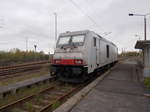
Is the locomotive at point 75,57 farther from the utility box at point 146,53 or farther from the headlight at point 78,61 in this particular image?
the utility box at point 146,53

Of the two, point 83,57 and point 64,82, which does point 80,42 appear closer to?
point 83,57

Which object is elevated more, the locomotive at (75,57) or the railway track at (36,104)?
the locomotive at (75,57)

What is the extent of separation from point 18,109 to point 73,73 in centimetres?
361

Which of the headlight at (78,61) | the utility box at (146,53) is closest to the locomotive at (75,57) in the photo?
the headlight at (78,61)

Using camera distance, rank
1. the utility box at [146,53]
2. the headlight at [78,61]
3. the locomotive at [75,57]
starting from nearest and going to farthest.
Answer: the headlight at [78,61], the locomotive at [75,57], the utility box at [146,53]

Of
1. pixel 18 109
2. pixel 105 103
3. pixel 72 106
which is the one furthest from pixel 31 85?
pixel 105 103

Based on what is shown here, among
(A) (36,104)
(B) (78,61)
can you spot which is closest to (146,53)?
(B) (78,61)

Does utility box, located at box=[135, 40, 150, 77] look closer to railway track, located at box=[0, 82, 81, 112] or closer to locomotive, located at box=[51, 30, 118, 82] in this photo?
locomotive, located at box=[51, 30, 118, 82]

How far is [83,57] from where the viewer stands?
7438mm

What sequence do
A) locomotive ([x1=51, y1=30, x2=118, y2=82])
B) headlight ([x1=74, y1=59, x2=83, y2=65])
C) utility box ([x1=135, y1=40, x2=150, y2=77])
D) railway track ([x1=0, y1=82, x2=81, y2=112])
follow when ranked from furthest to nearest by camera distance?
utility box ([x1=135, y1=40, x2=150, y2=77]) → locomotive ([x1=51, y1=30, x2=118, y2=82]) → headlight ([x1=74, y1=59, x2=83, y2=65]) → railway track ([x1=0, y1=82, x2=81, y2=112])

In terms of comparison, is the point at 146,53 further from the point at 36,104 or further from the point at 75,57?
the point at 36,104

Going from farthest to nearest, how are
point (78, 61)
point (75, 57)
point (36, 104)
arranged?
point (75, 57)
point (78, 61)
point (36, 104)

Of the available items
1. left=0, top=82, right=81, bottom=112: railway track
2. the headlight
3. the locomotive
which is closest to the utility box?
the locomotive

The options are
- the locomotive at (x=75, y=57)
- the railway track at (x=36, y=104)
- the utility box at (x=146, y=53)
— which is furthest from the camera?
the utility box at (x=146, y=53)
